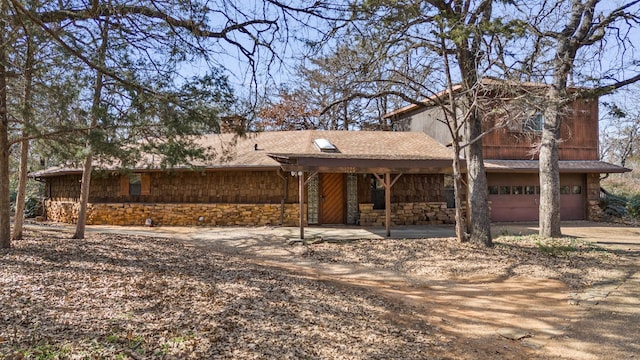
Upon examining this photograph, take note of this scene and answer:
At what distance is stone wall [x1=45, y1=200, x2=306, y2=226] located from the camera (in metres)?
15.1

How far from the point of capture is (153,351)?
3.59m

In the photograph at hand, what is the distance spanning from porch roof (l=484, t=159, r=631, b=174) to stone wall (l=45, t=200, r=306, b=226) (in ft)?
27.5

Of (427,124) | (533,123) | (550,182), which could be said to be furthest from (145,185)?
(533,123)

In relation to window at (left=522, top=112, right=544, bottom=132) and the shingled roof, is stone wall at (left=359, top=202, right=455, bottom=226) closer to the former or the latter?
the shingled roof

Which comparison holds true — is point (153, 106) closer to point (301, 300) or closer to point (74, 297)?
point (74, 297)

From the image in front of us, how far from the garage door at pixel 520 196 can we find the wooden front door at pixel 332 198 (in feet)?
21.9

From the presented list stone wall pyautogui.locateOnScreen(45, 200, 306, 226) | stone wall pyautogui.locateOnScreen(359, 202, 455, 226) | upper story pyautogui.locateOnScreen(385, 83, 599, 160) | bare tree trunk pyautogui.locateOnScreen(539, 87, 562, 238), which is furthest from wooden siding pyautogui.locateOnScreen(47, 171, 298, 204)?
bare tree trunk pyautogui.locateOnScreen(539, 87, 562, 238)

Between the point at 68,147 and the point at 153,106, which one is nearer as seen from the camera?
the point at 153,106

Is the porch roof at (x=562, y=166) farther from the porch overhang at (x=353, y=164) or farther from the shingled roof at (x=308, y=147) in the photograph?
the porch overhang at (x=353, y=164)

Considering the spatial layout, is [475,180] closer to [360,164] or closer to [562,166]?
[360,164]

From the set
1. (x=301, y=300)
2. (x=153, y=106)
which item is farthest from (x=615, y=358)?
(x=153, y=106)

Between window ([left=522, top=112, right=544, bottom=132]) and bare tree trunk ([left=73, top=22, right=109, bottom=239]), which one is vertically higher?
window ([left=522, top=112, right=544, bottom=132])

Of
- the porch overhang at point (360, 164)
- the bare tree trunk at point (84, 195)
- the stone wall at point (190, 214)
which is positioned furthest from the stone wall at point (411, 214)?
the bare tree trunk at point (84, 195)

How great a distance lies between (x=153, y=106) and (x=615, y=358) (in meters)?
6.98
